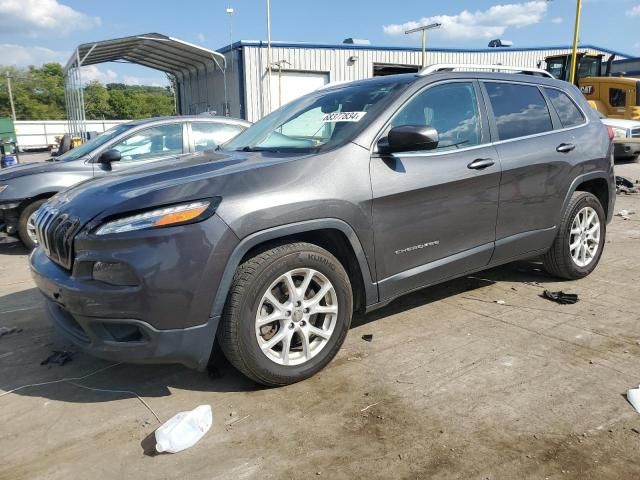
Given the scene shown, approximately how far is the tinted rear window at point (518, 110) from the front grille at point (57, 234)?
2.99 meters

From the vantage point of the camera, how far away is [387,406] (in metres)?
2.79

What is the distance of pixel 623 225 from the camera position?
7238 millimetres

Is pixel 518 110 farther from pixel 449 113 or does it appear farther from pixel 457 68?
pixel 449 113

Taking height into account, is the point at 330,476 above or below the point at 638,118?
below

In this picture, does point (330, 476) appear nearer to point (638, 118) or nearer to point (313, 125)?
point (313, 125)

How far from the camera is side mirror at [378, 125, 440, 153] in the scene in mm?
3068

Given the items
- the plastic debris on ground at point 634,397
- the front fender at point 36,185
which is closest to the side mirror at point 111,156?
the front fender at point 36,185

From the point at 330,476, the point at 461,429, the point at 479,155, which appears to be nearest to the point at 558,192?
the point at 479,155

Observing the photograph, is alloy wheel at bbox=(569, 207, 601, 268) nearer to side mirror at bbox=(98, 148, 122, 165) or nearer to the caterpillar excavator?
side mirror at bbox=(98, 148, 122, 165)

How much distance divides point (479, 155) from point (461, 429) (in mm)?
1962

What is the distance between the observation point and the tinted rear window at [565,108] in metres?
4.44

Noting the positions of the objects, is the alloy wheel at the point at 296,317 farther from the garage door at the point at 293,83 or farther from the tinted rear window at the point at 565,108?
the garage door at the point at 293,83

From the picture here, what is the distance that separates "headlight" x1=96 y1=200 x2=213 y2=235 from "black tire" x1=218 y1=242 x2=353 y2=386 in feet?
1.24

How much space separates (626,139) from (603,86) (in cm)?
413
